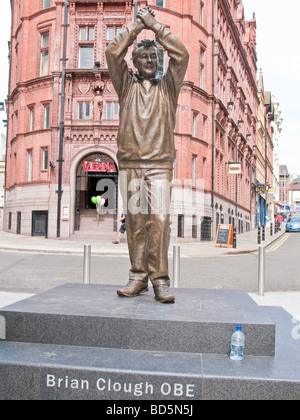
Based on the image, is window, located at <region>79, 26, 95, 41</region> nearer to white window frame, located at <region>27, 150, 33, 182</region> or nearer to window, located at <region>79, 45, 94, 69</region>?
window, located at <region>79, 45, 94, 69</region>

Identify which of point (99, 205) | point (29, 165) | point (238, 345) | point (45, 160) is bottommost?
point (238, 345)

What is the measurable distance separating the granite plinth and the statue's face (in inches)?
107

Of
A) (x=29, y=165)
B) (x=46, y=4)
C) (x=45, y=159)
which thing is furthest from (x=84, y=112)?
(x=46, y=4)

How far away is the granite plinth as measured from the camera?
3568mm

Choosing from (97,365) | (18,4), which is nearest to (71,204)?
(18,4)

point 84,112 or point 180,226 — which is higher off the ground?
point 84,112

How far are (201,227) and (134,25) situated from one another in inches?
943

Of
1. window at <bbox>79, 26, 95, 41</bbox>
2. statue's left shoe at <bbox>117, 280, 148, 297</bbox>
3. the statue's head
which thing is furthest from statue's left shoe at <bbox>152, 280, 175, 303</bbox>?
window at <bbox>79, 26, 95, 41</bbox>

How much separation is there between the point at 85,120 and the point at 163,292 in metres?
22.6

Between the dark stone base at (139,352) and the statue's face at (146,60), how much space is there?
264 centimetres

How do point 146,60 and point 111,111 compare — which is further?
point 111,111

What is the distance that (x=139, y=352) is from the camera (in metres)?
3.56

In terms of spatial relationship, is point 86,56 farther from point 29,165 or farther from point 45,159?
point 29,165

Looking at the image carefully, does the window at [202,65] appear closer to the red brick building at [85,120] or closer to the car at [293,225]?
the red brick building at [85,120]
